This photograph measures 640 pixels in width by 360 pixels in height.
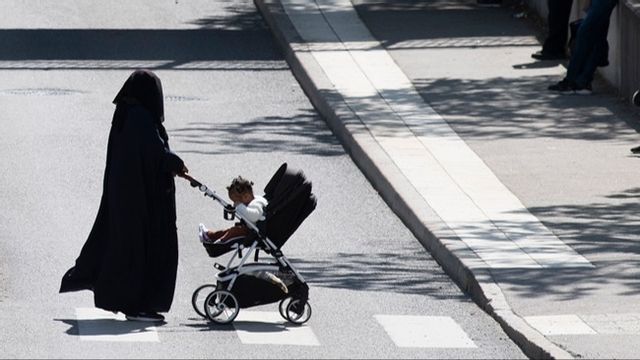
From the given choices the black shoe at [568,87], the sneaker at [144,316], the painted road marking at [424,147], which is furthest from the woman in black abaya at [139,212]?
the black shoe at [568,87]

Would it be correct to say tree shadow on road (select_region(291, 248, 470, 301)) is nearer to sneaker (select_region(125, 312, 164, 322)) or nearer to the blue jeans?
sneaker (select_region(125, 312, 164, 322))

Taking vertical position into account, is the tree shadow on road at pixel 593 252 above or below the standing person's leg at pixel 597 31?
above

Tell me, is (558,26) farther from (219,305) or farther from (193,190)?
(219,305)

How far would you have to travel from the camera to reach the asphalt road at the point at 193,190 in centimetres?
1415

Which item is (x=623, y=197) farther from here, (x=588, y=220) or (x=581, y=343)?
(x=581, y=343)

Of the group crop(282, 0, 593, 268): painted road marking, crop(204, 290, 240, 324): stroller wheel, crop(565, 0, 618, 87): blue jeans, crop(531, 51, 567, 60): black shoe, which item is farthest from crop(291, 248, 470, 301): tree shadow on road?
crop(531, 51, 567, 60): black shoe

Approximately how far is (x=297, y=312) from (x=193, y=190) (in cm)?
590

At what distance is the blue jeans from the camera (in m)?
25.1

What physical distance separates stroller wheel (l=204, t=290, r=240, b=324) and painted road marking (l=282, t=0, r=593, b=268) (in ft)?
9.28

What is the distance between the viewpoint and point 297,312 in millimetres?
14680

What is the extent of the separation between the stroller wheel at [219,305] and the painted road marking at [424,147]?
2.83 metres

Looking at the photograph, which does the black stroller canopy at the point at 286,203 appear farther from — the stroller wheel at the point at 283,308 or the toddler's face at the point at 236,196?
→ the stroller wheel at the point at 283,308

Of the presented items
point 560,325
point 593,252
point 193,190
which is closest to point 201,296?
point 560,325

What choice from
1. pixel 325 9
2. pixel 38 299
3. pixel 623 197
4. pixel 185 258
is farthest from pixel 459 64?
pixel 38 299
